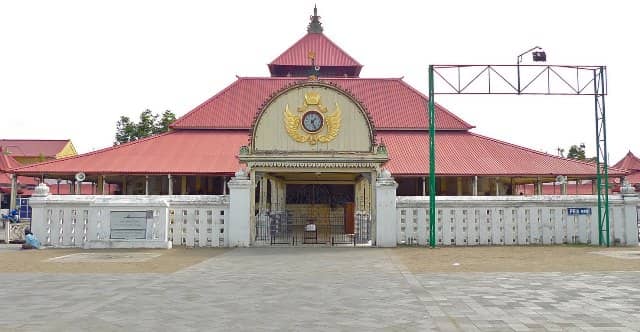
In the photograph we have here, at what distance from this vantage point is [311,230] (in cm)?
1891

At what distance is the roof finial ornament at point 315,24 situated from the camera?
136ft

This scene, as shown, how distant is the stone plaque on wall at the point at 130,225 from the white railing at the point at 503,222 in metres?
7.96

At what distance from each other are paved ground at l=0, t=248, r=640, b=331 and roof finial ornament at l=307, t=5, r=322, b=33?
31.8 m

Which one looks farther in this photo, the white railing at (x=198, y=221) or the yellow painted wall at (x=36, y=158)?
the yellow painted wall at (x=36, y=158)

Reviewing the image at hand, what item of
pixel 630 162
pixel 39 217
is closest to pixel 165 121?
pixel 39 217

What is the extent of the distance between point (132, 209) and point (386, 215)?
7.90m

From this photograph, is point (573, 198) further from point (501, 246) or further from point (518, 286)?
point (518, 286)

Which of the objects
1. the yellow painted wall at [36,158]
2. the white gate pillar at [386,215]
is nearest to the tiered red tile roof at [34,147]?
the yellow painted wall at [36,158]

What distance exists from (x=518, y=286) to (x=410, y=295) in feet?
6.77

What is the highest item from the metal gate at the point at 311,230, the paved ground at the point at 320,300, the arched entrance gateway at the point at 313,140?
the arched entrance gateway at the point at 313,140

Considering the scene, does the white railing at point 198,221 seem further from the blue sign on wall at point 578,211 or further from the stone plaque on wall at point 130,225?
the blue sign on wall at point 578,211

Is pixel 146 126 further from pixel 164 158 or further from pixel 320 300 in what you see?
pixel 320 300

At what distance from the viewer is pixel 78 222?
57.7ft

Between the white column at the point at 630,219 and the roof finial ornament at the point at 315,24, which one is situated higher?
the roof finial ornament at the point at 315,24
